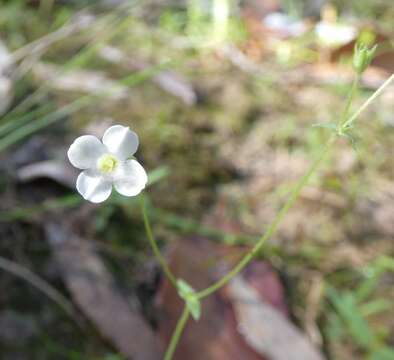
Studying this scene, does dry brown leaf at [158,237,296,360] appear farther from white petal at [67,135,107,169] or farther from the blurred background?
white petal at [67,135,107,169]

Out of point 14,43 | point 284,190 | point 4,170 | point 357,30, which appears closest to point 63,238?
point 4,170

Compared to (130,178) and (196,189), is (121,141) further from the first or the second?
(196,189)

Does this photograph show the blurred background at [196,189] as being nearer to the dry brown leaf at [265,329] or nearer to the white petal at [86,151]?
the dry brown leaf at [265,329]

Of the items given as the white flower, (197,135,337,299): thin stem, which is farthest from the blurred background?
the white flower

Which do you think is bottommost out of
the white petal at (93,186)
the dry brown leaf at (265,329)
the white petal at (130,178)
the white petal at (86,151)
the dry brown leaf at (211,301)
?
the dry brown leaf at (265,329)

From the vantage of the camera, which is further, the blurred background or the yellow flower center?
the blurred background

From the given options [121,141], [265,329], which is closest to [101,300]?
[265,329]

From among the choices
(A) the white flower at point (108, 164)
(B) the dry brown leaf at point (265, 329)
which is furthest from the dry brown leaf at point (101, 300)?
(A) the white flower at point (108, 164)

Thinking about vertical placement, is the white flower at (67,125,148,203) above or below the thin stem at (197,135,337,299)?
above

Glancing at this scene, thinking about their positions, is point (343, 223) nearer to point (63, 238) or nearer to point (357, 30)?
point (63, 238)
